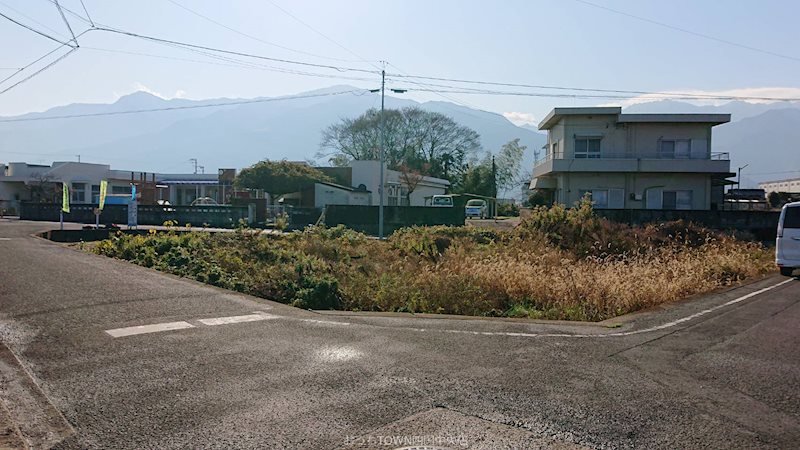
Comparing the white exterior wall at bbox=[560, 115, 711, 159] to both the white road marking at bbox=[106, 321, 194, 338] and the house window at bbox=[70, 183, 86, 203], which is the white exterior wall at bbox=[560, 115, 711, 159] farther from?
the house window at bbox=[70, 183, 86, 203]

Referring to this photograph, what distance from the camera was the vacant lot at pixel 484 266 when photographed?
11281mm

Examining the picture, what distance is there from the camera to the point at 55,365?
6227mm

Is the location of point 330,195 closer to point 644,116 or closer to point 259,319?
point 644,116

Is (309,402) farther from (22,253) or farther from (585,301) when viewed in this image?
(22,253)

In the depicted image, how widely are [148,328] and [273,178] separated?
142 ft

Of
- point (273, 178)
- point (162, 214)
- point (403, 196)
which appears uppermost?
point (273, 178)

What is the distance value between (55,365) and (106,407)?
1.60 m

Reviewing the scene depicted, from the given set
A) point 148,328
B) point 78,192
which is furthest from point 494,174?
point 148,328

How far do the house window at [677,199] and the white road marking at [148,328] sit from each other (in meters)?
37.6

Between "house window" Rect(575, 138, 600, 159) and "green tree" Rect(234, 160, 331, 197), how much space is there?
20.8m

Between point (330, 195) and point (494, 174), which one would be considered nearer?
point (330, 195)

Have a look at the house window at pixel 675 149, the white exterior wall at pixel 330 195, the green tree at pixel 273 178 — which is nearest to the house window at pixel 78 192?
the green tree at pixel 273 178

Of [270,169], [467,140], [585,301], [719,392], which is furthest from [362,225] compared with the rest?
[467,140]

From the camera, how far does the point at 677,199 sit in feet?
133
